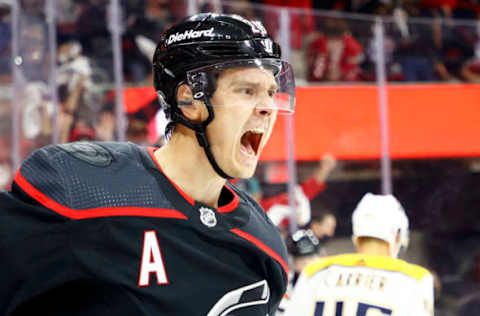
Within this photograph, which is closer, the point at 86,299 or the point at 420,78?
the point at 86,299

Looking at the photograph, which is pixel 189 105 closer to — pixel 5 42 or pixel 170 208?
pixel 170 208

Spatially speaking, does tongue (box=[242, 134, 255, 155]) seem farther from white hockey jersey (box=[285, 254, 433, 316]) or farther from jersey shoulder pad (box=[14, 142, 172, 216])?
white hockey jersey (box=[285, 254, 433, 316])

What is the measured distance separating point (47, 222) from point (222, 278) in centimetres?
33

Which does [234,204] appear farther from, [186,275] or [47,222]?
[47,222]

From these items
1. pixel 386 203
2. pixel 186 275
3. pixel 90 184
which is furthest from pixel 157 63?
pixel 386 203

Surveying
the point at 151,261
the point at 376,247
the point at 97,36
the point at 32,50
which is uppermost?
the point at 97,36

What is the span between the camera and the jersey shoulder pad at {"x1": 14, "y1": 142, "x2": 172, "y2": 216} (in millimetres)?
1207

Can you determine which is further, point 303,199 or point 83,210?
point 303,199

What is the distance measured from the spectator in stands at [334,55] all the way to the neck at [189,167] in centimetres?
324

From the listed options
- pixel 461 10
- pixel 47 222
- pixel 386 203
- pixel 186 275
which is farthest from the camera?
pixel 461 10

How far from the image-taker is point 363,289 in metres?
2.76

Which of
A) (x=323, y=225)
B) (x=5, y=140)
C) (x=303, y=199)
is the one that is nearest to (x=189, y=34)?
(x=5, y=140)

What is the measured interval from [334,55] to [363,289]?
2.20 metres

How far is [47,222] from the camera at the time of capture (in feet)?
3.89
